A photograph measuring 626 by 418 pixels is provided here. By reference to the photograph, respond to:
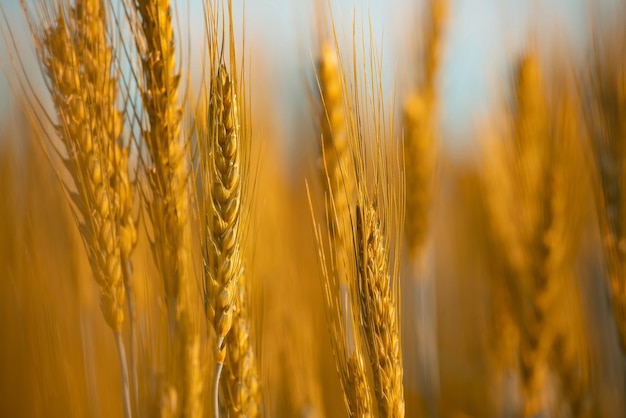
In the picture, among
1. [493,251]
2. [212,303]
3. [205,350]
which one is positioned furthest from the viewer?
[493,251]

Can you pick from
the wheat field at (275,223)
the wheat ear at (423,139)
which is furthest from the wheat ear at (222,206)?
the wheat ear at (423,139)

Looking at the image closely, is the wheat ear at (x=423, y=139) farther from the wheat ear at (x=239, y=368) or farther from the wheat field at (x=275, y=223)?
the wheat ear at (x=239, y=368)

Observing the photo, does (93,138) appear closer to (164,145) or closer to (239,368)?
(164,145)

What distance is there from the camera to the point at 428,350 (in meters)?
1.18

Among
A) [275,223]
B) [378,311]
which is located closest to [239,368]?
[378,311]

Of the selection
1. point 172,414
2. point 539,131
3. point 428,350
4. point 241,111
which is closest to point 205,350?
point 172,414

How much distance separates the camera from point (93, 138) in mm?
670

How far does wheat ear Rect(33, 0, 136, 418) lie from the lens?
0.66 meters

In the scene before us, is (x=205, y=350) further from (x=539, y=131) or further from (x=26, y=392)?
(x=539, y=131)

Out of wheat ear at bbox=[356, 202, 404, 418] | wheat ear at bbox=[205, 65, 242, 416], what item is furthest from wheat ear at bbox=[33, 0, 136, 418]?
wheat ear at bbox=[356, 202, 404, 418]

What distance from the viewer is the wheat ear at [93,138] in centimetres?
66

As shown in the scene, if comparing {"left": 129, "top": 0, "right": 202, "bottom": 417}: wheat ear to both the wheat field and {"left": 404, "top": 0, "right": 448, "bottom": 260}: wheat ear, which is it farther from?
{"left": 404, "top": 0, "right": 448, "bottom": 260}: wheat ear

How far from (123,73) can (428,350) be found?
2.59 ft

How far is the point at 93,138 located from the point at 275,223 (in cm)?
46
